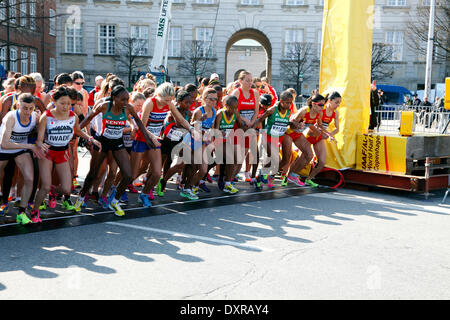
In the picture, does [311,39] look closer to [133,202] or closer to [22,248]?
[133,202]

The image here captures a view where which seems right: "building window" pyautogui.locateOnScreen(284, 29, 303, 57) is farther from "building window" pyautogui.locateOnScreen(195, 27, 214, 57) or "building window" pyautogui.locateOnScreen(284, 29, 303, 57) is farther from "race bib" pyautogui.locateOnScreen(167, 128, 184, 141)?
"race bib" pyautogui.locateOnScreen(167, 128, 184, 141)

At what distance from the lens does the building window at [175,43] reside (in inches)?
1785

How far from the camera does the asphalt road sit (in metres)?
4.57

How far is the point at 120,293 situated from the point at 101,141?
3424 millimetres

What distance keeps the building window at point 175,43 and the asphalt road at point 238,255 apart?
1523 inches

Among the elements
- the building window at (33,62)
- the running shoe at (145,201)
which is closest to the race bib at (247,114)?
the running shoe at (145,201)

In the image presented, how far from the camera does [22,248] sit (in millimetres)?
5789

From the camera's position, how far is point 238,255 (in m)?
5.71

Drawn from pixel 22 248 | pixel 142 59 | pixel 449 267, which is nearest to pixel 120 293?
pixel 22 248

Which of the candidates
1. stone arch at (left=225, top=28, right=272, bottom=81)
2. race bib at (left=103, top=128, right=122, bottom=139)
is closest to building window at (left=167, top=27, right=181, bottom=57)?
stone arch at (left=225, top=28, right=272, bottom=81)

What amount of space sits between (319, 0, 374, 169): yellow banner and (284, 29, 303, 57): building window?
1418 inches

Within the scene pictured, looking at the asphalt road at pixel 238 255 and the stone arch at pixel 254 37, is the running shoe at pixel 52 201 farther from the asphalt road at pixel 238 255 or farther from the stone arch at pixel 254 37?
the stone arch at pixel 254 37

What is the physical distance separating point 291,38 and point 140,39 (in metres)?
13.3

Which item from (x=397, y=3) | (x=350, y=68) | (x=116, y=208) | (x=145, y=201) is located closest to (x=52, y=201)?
(x=116, y=208)
